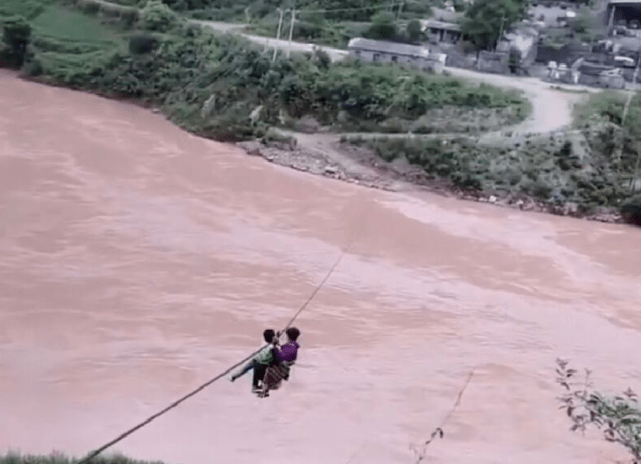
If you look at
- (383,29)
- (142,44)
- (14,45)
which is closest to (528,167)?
(383,29)

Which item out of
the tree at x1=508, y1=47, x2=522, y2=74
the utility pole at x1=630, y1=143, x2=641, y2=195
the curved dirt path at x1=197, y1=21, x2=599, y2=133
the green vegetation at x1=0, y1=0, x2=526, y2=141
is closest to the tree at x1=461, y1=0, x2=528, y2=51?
the tree at x1=508, y1=47, x2=522, y2=74

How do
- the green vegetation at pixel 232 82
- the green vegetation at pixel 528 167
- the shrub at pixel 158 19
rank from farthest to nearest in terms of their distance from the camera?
the shrub at pixel 158 19 → the green vegetation at pixel 232 82 → the green vegetation at pixel 528 167

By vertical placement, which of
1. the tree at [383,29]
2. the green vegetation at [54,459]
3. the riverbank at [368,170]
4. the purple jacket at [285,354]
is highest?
the tree at [383,29]

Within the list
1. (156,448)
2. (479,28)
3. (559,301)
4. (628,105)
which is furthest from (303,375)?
(479,28)

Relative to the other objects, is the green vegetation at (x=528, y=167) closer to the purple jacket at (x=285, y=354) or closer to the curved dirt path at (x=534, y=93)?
the curved dirt path at (x=534, y=93)

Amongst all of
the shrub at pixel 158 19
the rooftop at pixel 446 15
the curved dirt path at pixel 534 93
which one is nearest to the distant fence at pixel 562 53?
the curved dirt path at pixel 534 93

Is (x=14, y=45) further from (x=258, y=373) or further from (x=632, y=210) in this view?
(x=258, y=373)

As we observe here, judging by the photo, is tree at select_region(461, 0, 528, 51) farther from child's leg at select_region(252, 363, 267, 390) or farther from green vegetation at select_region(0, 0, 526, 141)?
child's leg at select_region(252, 363, 267, 390)
